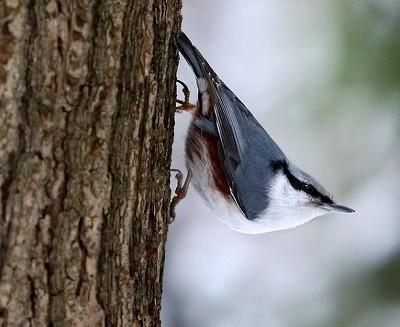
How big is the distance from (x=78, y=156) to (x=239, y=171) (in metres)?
1.44

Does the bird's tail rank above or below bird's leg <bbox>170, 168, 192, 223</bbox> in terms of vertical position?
above

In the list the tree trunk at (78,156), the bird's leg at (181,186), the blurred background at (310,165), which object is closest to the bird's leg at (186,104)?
the bird's leg at (181,186)

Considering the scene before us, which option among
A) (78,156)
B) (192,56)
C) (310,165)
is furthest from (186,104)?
(310,165)

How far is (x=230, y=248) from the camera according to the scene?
191 inches

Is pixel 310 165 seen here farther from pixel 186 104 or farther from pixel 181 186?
pixel 186 104

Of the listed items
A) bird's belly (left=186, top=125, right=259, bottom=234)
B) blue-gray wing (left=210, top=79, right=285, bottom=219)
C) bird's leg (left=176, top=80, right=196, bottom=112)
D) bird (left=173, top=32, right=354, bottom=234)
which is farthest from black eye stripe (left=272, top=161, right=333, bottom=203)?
bird's leg (left=176, top=80, right=196, bottom=112)

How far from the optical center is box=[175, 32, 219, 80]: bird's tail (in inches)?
88.5

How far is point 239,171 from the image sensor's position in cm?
311

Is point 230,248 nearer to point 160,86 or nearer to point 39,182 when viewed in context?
point 160,86

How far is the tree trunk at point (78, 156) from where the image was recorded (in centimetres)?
165

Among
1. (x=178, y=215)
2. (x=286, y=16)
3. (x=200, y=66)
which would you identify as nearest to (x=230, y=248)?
(x=178, y=215)

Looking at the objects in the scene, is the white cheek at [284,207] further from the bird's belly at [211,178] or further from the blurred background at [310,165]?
the blurred background at [310,165]

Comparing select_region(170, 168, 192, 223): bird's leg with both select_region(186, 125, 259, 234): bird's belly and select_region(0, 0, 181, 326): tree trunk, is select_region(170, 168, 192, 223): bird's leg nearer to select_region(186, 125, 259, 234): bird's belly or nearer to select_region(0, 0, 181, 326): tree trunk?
select_region(186, 125, 259, 234): bird's belly

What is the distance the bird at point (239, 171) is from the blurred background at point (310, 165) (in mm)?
1180
